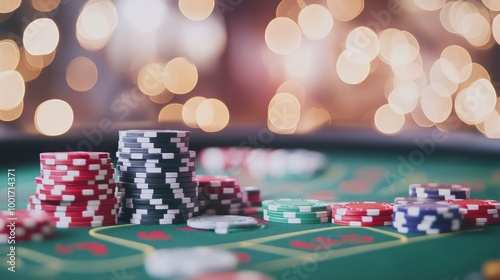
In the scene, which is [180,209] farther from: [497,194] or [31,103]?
[31,103]

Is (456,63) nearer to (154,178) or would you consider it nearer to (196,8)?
(196,8)

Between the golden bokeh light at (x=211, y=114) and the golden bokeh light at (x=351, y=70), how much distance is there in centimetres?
304

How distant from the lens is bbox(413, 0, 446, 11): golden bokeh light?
16500 mm

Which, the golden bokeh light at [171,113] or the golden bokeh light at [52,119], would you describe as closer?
the golden bokeh light at [52,119]

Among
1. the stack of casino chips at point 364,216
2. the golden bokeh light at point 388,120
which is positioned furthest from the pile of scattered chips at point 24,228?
the golden bokeh light at point 388,120

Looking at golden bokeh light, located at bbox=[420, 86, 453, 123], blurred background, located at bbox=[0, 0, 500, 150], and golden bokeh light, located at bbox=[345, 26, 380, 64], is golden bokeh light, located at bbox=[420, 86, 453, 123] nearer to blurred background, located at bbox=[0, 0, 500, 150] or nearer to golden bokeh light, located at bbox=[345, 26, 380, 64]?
blurred background, located at bbox=[0, 0, 500, 150]

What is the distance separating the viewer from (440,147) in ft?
41.6

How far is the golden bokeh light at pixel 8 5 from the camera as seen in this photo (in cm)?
1134

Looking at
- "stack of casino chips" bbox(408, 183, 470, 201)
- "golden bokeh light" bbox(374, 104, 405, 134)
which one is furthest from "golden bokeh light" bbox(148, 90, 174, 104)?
"stack of casino chips" bbox(408, 183, 470, 201)

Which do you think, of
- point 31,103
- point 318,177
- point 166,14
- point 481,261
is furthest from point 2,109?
point 481,261

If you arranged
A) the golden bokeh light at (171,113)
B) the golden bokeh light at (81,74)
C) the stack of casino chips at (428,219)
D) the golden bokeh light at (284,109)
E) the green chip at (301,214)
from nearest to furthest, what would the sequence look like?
the stack of casino chips at (428,219) → the green chip at (301,214) → the golden bokeh light at (81,74) → the golden bokeh light at (171,113) → the golden bokeh light at (284,109)

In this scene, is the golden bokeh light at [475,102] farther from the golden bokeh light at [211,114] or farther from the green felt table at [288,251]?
the green felt table at [288,251]

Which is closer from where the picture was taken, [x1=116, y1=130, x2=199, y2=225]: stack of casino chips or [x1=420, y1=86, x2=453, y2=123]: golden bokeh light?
[x1=116, y1=130, x2=199, y2=225]: stack of casino chips

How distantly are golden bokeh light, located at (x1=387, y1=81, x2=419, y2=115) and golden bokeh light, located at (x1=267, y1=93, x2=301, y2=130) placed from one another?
2397 mm
